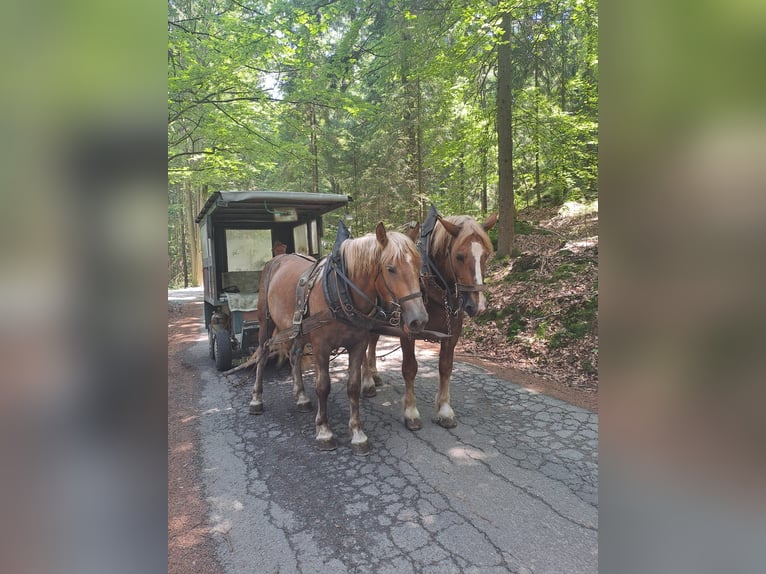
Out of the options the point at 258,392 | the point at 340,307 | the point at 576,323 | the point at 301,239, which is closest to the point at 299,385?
the point at 258,392

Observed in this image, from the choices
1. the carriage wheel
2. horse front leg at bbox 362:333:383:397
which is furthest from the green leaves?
horse front leg at bbox 362:333:383:397

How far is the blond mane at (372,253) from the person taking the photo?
3.05m

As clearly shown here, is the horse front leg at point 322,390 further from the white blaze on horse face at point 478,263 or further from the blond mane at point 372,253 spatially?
the white blaze on horse face at point 478,263

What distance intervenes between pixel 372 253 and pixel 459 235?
2.96 ft

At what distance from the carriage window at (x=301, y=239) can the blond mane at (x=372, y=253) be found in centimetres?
362

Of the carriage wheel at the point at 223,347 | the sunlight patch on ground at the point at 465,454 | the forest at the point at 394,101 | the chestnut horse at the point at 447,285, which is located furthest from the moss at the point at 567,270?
the carriage wheel at the point at 223,347

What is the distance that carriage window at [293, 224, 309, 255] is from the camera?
699 centimetres

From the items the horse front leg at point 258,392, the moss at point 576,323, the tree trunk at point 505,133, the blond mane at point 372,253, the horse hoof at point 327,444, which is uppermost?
the tree trunk at point 505,133

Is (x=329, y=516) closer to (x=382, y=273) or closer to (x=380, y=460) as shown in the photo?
(x=380, y=460)
